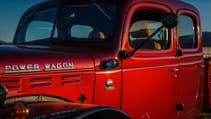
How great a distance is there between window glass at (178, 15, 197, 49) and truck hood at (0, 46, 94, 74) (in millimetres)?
1675

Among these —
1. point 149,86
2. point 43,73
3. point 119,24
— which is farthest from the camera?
point 149,86

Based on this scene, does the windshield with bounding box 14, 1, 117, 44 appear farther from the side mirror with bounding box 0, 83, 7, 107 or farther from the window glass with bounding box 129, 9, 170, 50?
the side mirror with bounding box 0, 83, 7, 107

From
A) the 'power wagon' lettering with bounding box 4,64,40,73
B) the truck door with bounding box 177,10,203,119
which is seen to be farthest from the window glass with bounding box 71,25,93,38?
the truck door with bounding box 177,10,203,119

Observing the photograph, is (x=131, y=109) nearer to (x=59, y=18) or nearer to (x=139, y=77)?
(x=139, y=77)

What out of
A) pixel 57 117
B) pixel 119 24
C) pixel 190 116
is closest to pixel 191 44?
pixel 190 116

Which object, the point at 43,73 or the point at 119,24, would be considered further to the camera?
the point at 119,24

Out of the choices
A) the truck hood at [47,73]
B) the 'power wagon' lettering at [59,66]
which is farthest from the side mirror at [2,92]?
the 'power wagon' lettering at [59,66]

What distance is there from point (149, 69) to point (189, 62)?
1.00m

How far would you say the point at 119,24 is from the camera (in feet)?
14.2

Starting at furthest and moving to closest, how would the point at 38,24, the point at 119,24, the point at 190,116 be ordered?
the point at 190,116, the point at 38,24, the point at 119,24

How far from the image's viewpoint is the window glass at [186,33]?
212 inches

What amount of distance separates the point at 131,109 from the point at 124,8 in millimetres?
965

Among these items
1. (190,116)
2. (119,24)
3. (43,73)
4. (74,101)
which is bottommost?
(190,116)

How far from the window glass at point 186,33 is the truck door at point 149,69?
0.35 metres
